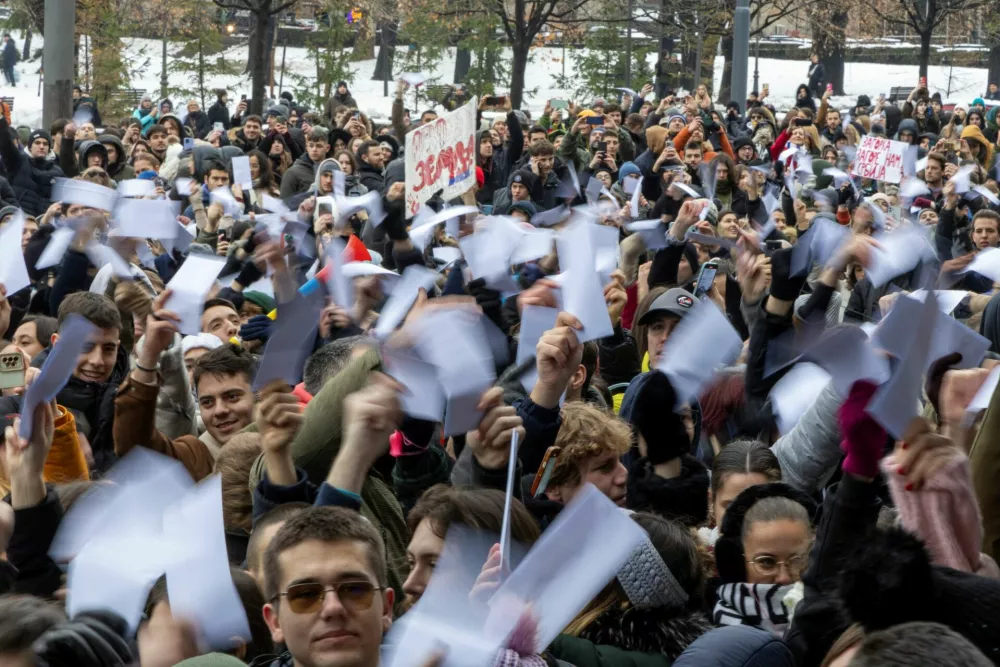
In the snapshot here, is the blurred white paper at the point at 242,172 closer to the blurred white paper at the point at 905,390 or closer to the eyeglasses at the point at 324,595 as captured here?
the eyeglasses at the point at 324,595

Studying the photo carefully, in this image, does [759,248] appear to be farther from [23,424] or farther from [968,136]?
[968,136]

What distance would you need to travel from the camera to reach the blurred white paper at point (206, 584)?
9.93 ft

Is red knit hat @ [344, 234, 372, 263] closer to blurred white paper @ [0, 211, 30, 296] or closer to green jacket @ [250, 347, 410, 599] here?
blurred white paper @ [0, 211, 30, 296]

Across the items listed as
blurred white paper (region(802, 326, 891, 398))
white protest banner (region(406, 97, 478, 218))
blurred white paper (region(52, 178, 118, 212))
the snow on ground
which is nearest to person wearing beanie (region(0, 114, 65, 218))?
white protest banner (region(406, 97, 478, 218))

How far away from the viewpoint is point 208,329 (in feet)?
20.5

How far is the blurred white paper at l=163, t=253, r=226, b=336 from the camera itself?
15.4 feet

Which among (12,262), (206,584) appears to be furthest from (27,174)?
(206,584)

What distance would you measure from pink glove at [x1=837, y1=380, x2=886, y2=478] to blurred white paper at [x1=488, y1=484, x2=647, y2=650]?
55 cm

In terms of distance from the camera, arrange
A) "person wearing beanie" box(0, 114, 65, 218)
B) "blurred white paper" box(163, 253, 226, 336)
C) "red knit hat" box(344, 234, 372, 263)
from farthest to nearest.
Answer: "person wearing beanie" box(0, 114, 65, 218) < "red knit hat" box(344, 234, 372, 263) < "blurred white paper" box(163, 253, 226, 336)

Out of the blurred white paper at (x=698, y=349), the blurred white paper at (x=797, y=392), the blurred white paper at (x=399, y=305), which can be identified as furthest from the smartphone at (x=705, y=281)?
the blurred white paper at (x=698, y=349)

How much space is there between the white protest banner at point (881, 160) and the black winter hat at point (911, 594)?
9.84 meters

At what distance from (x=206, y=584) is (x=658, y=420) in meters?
1.82

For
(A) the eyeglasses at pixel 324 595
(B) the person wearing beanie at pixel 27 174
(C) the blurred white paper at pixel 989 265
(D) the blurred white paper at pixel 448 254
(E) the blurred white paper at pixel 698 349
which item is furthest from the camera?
(B) the person wearing beanie at pixel 27 174

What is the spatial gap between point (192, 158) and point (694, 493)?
9.35 m
